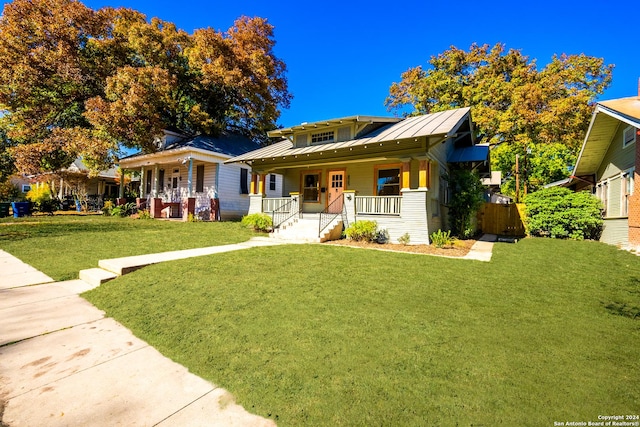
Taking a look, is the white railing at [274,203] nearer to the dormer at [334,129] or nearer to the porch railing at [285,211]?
the porch railing at [285,211]

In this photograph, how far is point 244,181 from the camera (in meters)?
19.9

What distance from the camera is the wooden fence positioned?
15633 millimetres

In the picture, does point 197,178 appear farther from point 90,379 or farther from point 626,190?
point 626,190

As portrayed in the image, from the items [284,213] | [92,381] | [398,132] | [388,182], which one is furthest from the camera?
[284,213]

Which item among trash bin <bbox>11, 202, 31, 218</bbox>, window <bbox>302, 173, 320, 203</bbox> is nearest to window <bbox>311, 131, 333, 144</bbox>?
window <bbox>302, 173, 320, 203</bbox>

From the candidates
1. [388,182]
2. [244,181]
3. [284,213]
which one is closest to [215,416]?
[388,182]

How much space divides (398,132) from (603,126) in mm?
8249

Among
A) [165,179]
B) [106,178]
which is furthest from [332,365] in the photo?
[106,178]

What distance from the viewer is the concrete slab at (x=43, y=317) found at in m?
3.41

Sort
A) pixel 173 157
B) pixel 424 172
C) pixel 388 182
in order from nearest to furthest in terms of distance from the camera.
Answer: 1. pixel 424 172
2. pixel 388 182
3. pixel 173 157

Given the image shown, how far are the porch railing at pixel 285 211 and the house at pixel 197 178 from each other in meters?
5.84

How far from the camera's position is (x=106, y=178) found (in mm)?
29188

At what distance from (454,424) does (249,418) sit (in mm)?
1405

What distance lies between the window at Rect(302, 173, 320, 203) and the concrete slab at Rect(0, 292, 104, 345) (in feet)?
35.3
